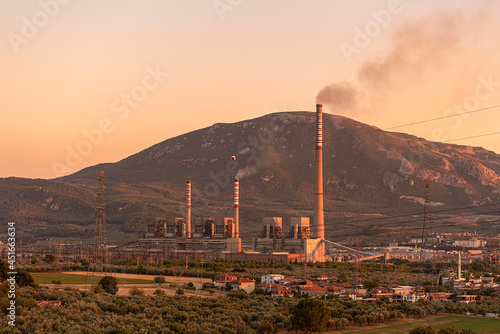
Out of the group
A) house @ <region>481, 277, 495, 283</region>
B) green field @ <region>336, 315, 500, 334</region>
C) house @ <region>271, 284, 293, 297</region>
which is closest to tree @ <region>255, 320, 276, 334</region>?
green field @ <region>336, 315, 500, 334</region>

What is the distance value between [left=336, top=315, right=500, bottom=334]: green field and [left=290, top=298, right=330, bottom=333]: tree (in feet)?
8.40

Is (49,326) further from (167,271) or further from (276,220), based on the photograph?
(276,220)

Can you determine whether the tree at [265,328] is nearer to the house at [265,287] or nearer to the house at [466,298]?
the house at [265,287]

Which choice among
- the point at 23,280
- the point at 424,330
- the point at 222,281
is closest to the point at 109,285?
the point at 23,280

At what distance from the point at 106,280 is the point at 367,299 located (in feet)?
Result: 91.2

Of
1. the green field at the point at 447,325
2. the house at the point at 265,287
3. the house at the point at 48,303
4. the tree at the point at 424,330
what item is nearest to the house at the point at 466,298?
the green field at the point at 447,325

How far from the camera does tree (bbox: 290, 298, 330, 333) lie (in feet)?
168

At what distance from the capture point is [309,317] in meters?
51.1

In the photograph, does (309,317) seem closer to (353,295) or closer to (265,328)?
(265,328)

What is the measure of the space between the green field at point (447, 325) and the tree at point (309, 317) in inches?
101

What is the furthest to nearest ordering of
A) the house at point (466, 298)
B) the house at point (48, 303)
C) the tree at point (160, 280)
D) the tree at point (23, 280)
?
the tree at point (160, 280), the house at point (466, 298), the tree at point (23, 280), the house at point (48, 303)

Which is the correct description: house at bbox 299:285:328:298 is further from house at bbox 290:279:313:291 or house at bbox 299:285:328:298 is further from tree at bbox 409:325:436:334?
tree at bbox 409:325:436:334

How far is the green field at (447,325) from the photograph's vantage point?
5366 cm

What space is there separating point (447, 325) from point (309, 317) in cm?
1395
